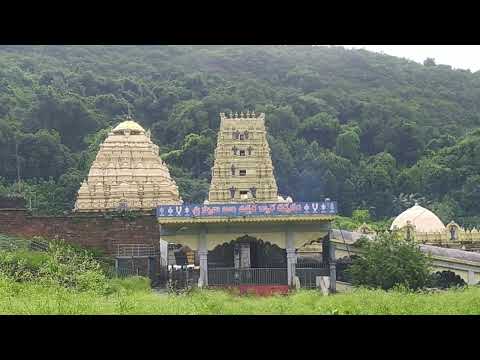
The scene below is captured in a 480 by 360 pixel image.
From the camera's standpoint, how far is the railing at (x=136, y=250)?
25875 millimetres

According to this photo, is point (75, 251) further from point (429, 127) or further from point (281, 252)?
point (429, 127)

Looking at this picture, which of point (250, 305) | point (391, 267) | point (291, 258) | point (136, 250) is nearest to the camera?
point (250, 305)

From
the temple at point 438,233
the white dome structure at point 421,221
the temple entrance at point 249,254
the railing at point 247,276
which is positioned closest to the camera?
the railing at point 247,276

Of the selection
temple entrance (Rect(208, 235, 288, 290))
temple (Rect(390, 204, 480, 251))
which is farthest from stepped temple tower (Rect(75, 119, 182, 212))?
temple (Rect(390, 204, 480, 251))

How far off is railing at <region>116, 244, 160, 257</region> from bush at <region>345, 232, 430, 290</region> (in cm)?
613

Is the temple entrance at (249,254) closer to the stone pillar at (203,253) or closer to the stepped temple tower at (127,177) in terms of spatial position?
the stone pillar at (203,253)

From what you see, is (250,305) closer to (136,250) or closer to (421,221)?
(136,250)

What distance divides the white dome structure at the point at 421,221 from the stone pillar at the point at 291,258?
9297mm

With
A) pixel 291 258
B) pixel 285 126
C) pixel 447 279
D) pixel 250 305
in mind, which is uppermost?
pixel 285 126

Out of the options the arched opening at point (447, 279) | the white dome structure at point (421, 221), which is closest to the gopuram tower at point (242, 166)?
the white dome structure at point (421, 221)

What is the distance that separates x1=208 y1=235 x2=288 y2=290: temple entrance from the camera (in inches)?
939

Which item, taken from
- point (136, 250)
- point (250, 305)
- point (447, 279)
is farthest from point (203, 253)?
point (250, 305)

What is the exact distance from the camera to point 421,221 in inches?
1336

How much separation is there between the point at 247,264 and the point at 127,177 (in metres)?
9.83
